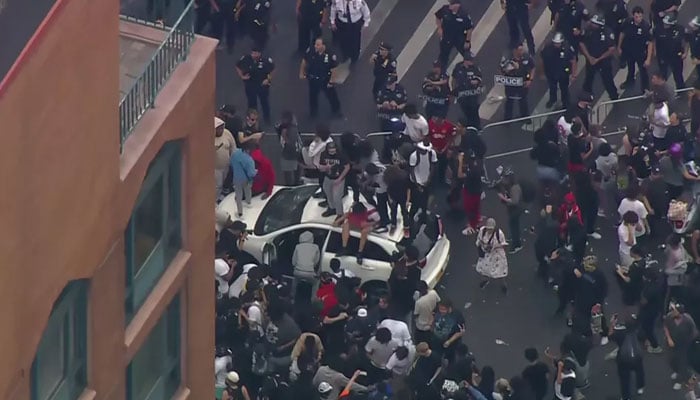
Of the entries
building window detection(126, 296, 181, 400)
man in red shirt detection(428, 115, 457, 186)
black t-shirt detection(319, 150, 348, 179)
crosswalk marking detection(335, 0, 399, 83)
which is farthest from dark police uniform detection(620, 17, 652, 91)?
building window detection(126, 296, 181, 400)

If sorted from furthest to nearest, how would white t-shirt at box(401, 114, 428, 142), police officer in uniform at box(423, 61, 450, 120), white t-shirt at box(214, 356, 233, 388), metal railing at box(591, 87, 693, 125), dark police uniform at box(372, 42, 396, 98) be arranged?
metal railing at box(591, 87, 693, 125) < dark police uniform at box(372, 42, 396, 98) < police officer in uniform at box(423, 61, 450, 120) < white t-shirt at box(401, 114, 428, 142) < white t-shirt at box(214, 356, 233, 388)

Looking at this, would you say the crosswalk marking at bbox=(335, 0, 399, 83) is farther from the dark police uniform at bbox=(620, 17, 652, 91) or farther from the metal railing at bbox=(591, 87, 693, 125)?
the dark police uniform at bbox=(620, 17, 652, 91)

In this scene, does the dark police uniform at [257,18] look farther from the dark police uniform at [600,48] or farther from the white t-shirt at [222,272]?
the white t-shirt at [222,272]

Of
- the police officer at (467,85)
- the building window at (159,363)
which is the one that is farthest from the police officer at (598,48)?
the building window at (159,363)

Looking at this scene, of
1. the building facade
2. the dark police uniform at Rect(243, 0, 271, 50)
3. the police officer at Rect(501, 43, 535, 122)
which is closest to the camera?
the building facade

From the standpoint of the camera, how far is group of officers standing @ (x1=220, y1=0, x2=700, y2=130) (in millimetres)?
28516

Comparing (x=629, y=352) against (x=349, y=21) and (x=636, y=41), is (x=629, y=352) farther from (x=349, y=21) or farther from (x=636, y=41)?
(x=349, y=21)

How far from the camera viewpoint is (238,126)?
26.8 metres

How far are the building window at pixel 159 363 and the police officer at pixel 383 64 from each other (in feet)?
42.0

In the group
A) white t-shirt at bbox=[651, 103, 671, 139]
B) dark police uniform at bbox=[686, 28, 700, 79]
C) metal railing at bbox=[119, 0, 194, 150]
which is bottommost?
white t-shirt at bbox=[651, 103, 671, 139]

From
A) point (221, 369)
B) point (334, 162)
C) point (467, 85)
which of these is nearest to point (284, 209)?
point (334, 162)

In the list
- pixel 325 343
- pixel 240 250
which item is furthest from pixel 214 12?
pixel 325 343

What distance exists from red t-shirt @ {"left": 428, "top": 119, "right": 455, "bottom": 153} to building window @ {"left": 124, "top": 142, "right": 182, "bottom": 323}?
11732 mm

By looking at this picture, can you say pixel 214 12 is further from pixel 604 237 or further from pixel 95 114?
pixel 95 114
